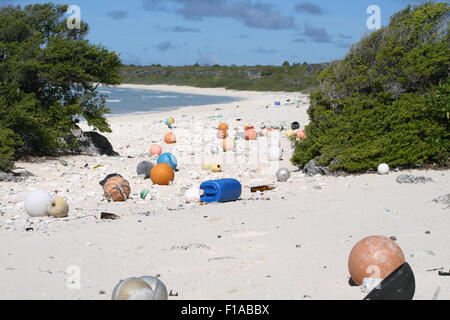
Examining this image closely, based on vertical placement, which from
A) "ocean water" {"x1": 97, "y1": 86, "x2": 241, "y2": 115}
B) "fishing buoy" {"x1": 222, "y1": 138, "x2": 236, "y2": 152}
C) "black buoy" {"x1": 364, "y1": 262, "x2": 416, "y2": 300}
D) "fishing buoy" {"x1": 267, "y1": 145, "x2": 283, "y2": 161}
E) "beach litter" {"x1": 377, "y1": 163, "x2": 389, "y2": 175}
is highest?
"ocean water" {"x1": 97, "y1": 86, "x2": 241, "y2": 115}

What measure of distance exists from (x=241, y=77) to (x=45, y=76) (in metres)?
89.9

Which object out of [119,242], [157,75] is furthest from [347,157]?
[157,75]

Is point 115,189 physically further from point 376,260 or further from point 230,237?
point 376,260

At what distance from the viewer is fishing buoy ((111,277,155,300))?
4.66m

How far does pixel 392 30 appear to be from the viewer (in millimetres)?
13062

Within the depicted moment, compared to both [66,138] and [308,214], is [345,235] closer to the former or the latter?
[308,214]

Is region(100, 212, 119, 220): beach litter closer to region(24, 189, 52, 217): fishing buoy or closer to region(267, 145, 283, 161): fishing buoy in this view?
region(24, 189, 52, 217): fishing buoy

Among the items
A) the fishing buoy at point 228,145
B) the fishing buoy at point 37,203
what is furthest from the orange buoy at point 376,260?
the fishing buoy at point 228,145

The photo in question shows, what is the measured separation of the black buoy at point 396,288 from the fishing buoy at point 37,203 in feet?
22.8

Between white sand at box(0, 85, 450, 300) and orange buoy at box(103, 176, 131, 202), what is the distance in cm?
25

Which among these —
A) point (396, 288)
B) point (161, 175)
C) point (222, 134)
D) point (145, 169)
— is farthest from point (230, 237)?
point (222, 134)

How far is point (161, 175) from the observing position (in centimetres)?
1304

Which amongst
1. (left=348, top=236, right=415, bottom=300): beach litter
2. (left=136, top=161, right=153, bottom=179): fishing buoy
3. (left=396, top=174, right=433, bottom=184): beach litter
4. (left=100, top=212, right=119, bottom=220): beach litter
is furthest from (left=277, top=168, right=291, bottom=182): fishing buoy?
(left=348, top=236, right=415, bottom=300): beach litter

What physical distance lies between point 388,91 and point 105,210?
7561 mm
